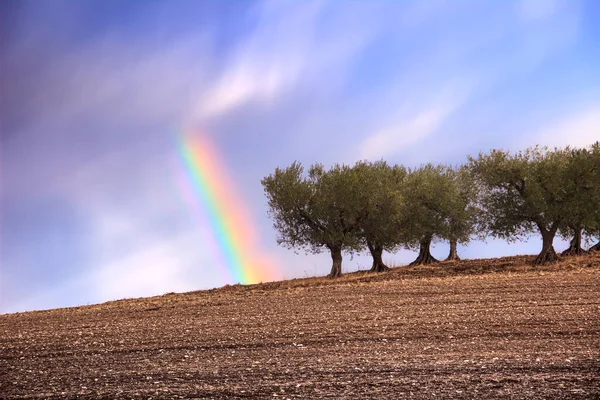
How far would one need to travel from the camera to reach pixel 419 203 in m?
46.0

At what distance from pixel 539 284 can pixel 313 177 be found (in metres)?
20.8

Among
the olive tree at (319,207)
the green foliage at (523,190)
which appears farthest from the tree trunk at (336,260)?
the green foliage at (523,190)

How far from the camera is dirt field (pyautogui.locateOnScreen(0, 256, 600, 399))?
11.4 metres

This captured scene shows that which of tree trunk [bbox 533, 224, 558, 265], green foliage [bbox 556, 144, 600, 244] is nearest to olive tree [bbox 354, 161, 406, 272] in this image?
tree trunk [bbox 533, 224, 558, 265]

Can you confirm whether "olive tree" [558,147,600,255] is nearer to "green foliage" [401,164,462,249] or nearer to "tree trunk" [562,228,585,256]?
"tree trunk" [562,228,585,256]

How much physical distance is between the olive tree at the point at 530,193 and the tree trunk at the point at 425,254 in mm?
7253

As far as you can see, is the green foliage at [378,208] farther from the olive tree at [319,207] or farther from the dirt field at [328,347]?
the dirt field at [328,347]

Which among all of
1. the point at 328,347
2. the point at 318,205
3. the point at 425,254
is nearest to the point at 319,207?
the point at 318,205

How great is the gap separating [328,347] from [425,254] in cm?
3501

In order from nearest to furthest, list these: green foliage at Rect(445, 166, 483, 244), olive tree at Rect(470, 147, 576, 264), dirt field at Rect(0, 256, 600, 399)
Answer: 1. dirt field at Rect(0, 256, 600, 399)
2. olive tree at Rect(470, 147, 576, 264)
3. green foliage at Rect(445, 166, 483, 244)

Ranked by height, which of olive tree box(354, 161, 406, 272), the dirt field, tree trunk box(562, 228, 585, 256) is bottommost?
the dirt field

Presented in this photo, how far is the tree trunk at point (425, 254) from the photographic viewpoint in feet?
159

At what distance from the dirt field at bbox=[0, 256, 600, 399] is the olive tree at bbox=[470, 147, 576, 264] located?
15.0m

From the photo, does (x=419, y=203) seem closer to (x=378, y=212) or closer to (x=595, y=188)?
(x=378, y=212)
